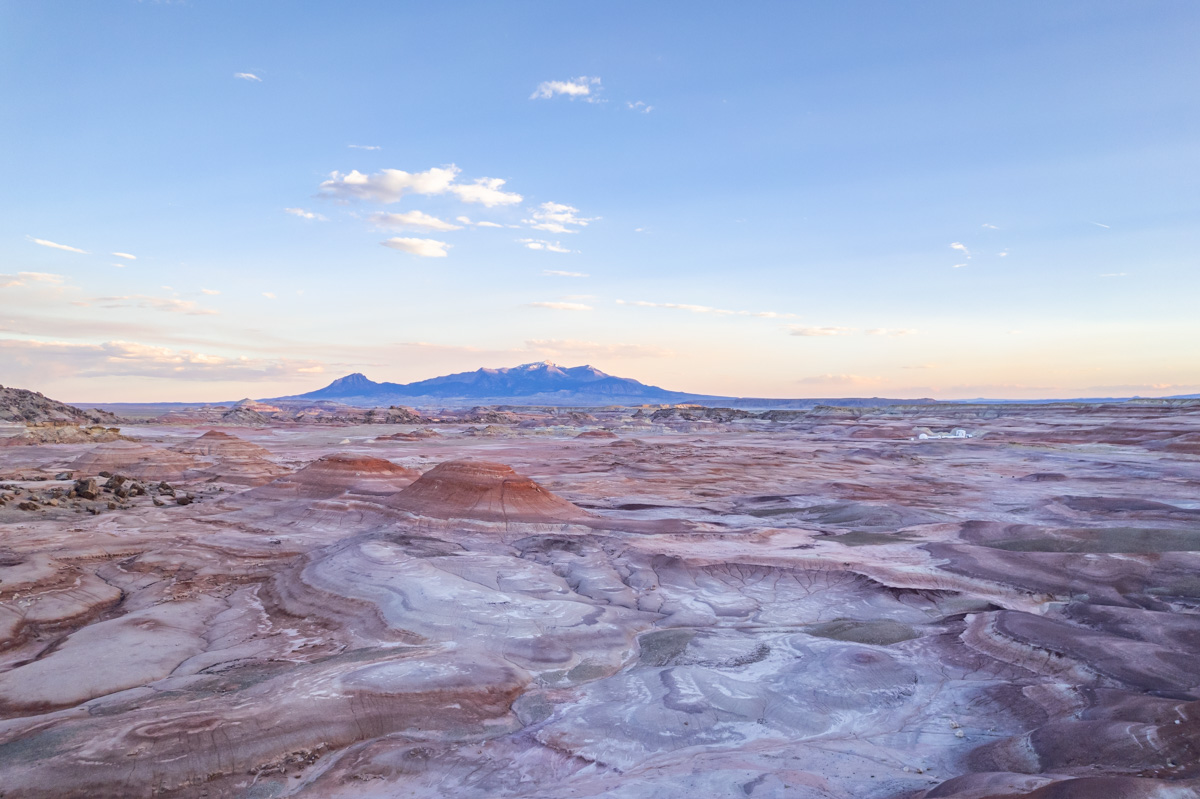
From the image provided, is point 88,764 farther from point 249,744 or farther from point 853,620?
point 853,620

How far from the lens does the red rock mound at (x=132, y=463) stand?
2569 centimetres

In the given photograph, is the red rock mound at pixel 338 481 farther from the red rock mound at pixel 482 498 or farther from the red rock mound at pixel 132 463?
→ the red rock mound at pixel 132 463

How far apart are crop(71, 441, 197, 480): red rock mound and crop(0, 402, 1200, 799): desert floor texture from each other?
18.3 ft

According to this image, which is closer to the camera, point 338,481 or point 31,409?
point 338,481

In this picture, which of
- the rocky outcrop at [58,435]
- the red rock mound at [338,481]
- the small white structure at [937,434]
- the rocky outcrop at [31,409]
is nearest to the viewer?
the red rock mound at [338,481]

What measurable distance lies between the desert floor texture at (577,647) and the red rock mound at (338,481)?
8.4 inches

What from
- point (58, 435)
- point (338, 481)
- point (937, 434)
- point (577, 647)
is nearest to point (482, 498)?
point (338, 481)

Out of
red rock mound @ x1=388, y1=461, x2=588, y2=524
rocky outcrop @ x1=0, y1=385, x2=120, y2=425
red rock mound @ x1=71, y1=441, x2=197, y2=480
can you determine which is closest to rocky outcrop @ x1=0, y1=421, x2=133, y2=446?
rocky outcrop @ x1=0, y1=385, x2=120, y2=425

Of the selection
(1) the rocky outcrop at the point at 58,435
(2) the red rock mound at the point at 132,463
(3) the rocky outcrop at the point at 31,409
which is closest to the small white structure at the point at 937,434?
(2) the red rock mound at the point at 132,463

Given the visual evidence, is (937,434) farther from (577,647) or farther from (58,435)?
(58,435)

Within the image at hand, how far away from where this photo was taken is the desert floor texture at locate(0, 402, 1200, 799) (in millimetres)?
5641

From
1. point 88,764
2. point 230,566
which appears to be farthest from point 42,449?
point 88,764

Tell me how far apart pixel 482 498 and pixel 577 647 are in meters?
9.27

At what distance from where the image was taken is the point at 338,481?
2050 centimetres
